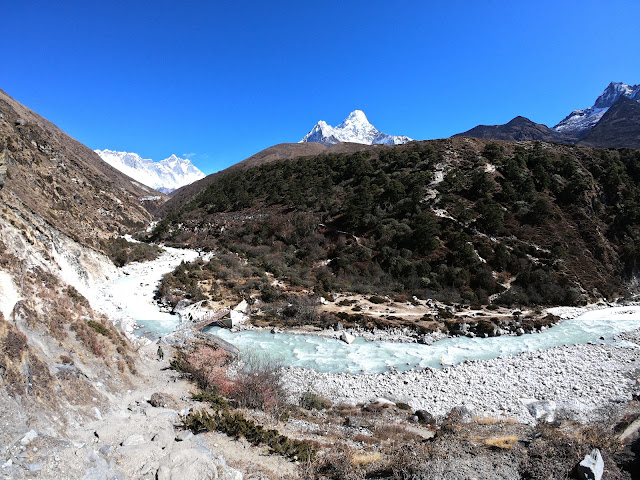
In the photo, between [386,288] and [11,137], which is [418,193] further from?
[11,137]

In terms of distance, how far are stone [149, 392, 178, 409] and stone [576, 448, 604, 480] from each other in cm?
1039

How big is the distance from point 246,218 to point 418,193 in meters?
27.3

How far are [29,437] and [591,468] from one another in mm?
10936

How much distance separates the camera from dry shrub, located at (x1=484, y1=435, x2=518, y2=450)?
8.18m

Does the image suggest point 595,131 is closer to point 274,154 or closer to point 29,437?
point 274,154

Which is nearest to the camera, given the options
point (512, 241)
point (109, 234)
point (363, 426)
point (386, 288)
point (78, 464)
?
point (78, 464)

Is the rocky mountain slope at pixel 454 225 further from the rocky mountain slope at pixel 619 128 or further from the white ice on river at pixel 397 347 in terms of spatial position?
the rocky mountain slope at pixel 619 128

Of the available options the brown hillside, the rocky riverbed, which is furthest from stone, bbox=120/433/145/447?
the brown hillside

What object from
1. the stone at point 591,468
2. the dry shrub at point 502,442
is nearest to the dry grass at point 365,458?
the dry shrub at point 502,442

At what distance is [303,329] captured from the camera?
22.7 m

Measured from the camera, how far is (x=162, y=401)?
971 centimetres

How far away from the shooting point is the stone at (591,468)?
6.23 meters

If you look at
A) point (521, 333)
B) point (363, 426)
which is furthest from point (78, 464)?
point (521, 333)

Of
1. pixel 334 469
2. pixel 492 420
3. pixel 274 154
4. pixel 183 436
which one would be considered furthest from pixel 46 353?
pixel 274 154
